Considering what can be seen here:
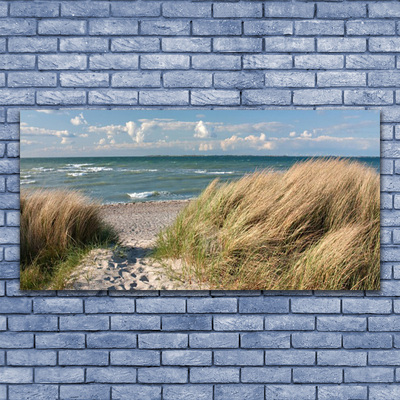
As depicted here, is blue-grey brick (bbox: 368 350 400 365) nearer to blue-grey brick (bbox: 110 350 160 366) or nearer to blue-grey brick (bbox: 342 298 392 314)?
blue-grey brick (bbox: 342 298 392 314)

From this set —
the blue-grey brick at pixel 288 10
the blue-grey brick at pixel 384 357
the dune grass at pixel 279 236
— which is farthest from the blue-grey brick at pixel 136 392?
the blue-grey brick at pixel 288 10

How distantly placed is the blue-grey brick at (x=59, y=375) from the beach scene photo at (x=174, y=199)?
1.43 feet

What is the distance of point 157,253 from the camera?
205 centimetres

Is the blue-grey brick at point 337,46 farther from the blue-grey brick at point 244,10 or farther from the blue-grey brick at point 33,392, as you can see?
the blue-grey brick at point 33,392

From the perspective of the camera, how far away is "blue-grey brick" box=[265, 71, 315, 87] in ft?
6.72

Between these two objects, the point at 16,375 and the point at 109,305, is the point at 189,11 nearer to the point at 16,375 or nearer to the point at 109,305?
the point at 109,305

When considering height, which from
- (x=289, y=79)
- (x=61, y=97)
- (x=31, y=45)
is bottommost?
(x=61, y=97)

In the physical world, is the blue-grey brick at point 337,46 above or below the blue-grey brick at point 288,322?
above

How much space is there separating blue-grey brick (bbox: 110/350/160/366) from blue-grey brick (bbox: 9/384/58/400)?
1.15ft

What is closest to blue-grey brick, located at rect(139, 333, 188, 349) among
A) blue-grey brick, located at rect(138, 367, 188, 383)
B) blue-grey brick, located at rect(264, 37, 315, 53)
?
blue-grey brick, located at rect(138, 367, 188, 383)

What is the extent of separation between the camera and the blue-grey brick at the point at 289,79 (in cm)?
205

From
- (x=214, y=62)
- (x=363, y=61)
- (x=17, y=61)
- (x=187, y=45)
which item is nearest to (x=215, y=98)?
(x=214, y=62)

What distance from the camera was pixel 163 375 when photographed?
205cm

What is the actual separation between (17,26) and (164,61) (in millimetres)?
785
